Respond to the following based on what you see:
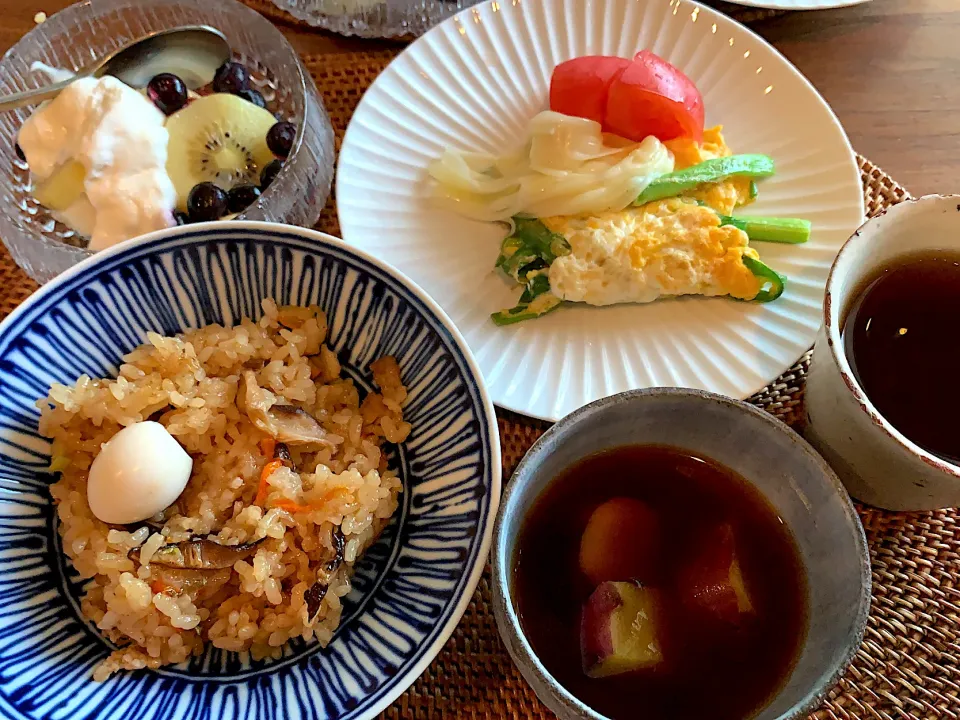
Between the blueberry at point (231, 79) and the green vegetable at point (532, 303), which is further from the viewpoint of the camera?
the blueberry at point (231, 79)

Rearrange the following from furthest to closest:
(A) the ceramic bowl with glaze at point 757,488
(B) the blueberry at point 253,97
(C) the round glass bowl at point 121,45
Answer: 1. (B) the blueberry at point 253,97
2. (C) the round glass bowl at point 121,45
3. (A) the ceramic bowl with glaze at point 757,488

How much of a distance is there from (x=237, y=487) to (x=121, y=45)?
3.60ft

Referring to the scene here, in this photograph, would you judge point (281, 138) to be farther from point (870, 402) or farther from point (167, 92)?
point (870, 402)

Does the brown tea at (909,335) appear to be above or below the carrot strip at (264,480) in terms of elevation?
below

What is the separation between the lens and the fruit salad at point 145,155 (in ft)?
4.39

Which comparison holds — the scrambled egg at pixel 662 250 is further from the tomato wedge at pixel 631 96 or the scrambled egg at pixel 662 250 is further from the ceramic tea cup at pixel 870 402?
the ceramic tea cup at pixel 870 402

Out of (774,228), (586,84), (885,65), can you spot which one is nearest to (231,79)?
(586,84)

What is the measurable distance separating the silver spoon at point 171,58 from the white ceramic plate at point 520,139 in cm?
36

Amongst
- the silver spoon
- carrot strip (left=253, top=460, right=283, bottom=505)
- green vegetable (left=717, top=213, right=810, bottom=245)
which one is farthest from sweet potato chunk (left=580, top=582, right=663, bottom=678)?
the silver spoon

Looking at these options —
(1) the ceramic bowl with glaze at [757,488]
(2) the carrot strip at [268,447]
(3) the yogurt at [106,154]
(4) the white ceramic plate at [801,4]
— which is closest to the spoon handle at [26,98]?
(3) the yogurt at [106,154]

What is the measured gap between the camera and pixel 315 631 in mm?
953

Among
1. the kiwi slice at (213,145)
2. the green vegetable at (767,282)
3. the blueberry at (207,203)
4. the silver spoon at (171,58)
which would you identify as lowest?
the green vegetable at (767,282)

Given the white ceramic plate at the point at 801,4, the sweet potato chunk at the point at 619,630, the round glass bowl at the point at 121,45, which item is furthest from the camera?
the white ceramic plate at the point at 801,4

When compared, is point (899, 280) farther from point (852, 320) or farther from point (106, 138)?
point (106, 138)
